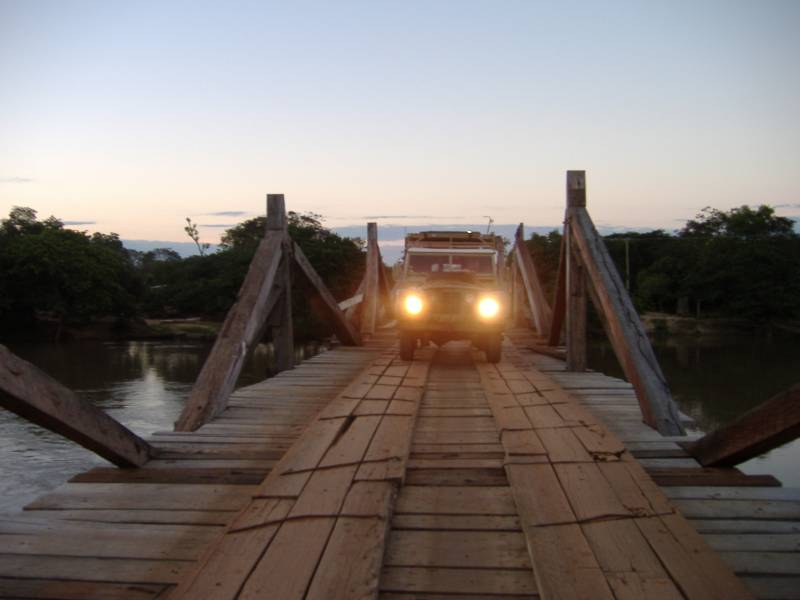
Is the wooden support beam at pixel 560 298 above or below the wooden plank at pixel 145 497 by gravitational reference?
above

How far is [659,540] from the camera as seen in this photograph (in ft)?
10.2

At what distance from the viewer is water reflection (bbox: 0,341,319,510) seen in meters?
22.0

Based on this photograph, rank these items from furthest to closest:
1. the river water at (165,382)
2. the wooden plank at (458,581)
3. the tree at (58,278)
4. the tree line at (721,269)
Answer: the tree line at (721,269)
the tree at (58,278)
the river water at (165,382)
the wooden plank at (458,581)

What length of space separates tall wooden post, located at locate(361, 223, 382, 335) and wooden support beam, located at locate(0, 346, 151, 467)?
35.7ft

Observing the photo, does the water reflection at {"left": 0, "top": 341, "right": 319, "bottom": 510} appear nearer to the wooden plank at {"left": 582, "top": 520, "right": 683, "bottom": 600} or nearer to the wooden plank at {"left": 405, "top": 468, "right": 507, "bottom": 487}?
the wooden plank at {"left": 405, "top": 468, "right": 507, "bottom": 487}

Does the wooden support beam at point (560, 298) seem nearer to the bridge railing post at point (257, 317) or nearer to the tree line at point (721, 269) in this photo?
the bridge railing post at point (257, 317)

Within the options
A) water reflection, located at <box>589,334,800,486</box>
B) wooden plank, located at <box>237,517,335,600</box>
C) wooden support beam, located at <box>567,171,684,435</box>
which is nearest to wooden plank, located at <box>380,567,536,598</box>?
wooden plank, located at <box>237,517,335,600</box>

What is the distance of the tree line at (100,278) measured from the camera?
53.3 m

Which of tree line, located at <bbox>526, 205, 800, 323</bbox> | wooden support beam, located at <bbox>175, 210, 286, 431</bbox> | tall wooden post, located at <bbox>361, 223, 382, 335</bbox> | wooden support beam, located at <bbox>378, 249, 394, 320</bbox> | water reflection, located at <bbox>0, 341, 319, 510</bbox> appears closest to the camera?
wooden support beam, located at <bbox>175, 210, 286, 431</bbox>

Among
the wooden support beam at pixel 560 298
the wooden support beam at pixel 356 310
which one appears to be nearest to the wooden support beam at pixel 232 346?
the wooden support beam at pixel 560 298

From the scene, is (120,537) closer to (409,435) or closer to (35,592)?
(35,592)

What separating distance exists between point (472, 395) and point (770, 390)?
35.4 meters

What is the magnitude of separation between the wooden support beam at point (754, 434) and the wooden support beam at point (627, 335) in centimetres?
80

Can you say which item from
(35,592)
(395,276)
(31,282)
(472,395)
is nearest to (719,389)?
(395,276)
